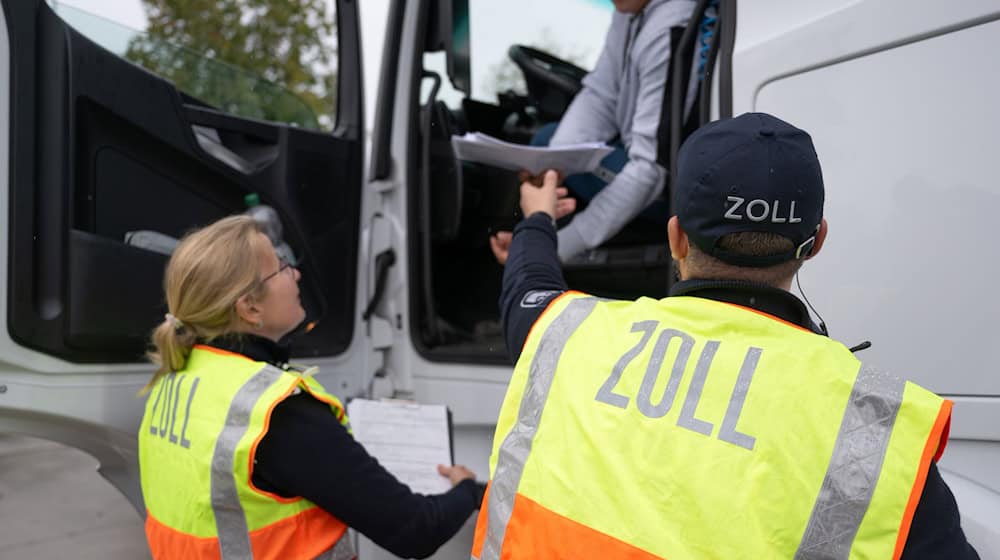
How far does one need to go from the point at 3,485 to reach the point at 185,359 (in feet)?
6.53

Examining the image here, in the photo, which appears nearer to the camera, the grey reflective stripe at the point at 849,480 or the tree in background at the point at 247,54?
the grey reflective stripe at the point at 849,480

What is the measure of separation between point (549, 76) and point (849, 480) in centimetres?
202

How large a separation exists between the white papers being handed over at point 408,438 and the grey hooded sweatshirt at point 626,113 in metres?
0.59

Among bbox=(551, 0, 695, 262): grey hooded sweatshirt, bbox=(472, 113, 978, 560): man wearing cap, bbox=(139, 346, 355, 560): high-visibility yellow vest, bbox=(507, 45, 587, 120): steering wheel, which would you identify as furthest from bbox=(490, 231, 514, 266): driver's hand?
bbox=(507, 45, 587, 120): steering wheel

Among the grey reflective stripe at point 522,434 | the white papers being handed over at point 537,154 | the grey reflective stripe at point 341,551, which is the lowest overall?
the grey reflective stripe at point 341,551

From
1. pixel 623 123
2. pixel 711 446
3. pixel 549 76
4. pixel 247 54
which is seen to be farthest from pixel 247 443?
pixel 247 54

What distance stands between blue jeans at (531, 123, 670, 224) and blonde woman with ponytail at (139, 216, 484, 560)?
968 mm

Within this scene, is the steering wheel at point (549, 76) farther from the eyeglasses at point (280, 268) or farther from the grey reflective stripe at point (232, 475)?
the grey reflective stripe at point (232, 475)

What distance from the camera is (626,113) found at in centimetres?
226

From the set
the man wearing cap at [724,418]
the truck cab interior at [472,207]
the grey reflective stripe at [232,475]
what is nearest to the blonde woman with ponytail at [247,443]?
the grey reflective stripe at [232,475]

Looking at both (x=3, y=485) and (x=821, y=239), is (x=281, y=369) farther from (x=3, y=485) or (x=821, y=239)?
(x=3, y=485)

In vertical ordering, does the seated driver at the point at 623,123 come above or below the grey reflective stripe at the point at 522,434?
above

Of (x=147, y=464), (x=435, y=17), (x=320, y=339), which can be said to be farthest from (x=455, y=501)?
(x=435, y=17)

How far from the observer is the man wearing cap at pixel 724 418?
90cm
